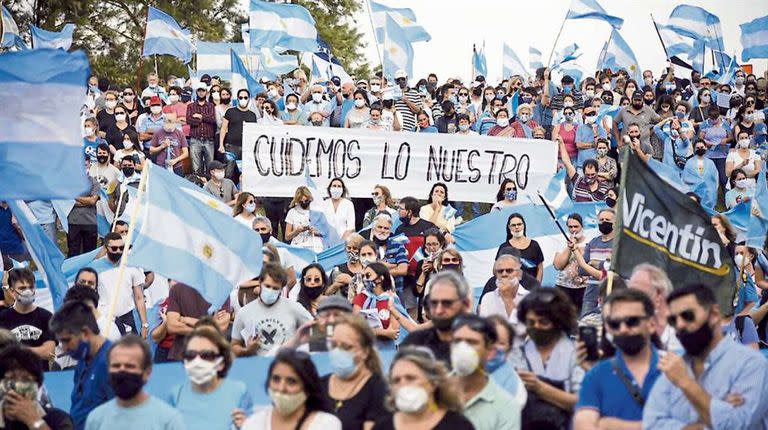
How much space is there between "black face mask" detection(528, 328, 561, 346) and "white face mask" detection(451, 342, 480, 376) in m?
0.58

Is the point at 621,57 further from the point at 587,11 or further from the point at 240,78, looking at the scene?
the point at 240,78

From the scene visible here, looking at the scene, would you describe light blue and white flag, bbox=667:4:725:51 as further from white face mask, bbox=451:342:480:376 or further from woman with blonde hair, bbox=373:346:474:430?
woman with blonde hair, bbox=373:346:474:430

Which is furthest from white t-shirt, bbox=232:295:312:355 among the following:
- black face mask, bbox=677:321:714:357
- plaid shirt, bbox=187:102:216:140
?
plaid shirt, bbox=187:102:216:140

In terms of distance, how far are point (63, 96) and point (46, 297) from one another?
8.83ft

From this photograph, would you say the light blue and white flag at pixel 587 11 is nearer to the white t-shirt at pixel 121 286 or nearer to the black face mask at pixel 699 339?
the white t-shirt at pixel 121 286

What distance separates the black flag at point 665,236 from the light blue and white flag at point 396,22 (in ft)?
52.4

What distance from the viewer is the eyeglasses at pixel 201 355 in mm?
8250

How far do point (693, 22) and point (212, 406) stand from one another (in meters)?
26.7

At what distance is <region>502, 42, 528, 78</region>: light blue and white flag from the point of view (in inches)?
1379

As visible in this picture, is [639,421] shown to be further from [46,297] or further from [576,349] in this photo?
[46,297]

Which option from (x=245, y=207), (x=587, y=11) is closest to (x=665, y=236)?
(x=245, y=207)

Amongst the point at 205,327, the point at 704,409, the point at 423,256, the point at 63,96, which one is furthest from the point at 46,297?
the point at 704,409

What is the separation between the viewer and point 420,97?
77.9 feet

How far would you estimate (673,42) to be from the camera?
3353 centimetres
